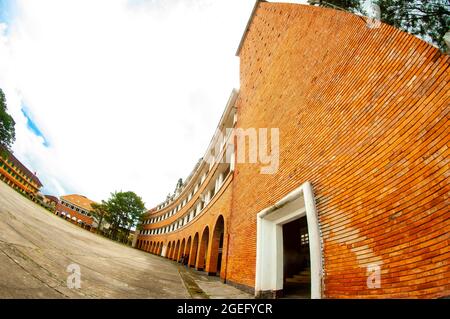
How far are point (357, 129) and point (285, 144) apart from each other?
7.82 ft

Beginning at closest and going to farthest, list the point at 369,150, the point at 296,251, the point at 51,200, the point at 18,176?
the point at 369,150 → the point at 296,251 → the point at 18,176 → the point at 51,200

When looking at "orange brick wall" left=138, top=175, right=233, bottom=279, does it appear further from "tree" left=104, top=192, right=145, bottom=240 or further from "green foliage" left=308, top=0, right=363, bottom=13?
"tree" left=104, top=192, right=145, bottom=240

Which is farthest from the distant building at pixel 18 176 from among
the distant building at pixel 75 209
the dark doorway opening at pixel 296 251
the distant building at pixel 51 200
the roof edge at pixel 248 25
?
the dark doorway opening at pixel 296 251

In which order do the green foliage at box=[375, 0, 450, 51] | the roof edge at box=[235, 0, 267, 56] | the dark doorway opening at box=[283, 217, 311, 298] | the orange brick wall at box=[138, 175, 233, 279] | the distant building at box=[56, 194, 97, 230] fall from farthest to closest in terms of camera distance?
the distant building at box=[56, 194, 97, 230] → the roof edge at box=[235, 0, 267, 56] → the orange brick wall at box=[138, 175, 233, 279] → the dark doorway opening at box=[283, 217, 311, 298] → the green foliage at box=[375, 0, 450, 51]

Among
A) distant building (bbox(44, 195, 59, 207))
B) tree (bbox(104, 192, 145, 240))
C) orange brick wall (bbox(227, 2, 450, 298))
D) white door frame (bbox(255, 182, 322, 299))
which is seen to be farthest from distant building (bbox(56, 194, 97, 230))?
orange brick wall (bbox(227, 2, 450, 298))

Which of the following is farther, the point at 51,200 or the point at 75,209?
the point at 75,209

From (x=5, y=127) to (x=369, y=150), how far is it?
139 feet

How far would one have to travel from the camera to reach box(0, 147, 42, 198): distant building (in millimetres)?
48831

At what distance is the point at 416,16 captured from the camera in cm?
698

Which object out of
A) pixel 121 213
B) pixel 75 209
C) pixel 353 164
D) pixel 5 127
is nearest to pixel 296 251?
pixel 353 164

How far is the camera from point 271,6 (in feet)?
29.7

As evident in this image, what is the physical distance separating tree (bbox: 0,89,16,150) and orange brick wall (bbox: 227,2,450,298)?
38228 mm

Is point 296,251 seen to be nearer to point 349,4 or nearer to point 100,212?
point 349,4

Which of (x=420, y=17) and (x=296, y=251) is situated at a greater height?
(x=420, y=17)
